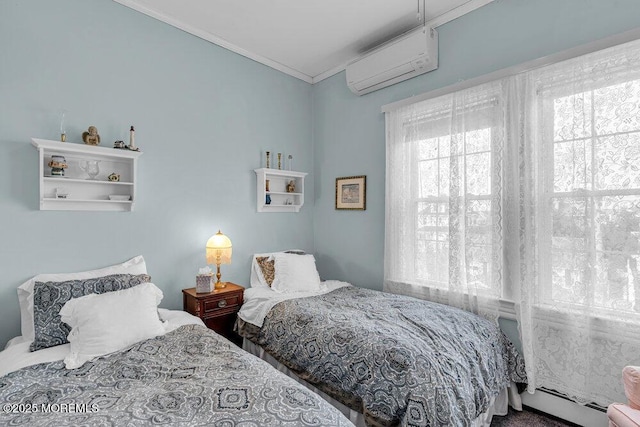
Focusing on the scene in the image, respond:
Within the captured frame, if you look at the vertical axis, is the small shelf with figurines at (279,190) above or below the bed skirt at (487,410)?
above

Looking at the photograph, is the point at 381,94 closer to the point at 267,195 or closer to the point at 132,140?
the point at 267,195

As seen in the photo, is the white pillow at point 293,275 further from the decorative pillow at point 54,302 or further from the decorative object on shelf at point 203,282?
the decorative pillow at point 54,302

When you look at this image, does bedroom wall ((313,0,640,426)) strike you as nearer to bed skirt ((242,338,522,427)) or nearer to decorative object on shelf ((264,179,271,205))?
bed skirt ((242,338,522,427))

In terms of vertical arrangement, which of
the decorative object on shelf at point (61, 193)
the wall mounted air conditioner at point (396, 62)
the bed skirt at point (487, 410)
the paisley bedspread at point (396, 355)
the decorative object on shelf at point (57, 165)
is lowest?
the bed skirt at point (487, 410)

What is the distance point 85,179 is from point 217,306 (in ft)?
4.38

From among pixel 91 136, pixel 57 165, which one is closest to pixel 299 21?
pixel 91 136

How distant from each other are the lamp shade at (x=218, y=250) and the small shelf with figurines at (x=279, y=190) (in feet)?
1.97

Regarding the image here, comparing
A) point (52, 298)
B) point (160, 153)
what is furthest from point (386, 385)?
point (160, 153)

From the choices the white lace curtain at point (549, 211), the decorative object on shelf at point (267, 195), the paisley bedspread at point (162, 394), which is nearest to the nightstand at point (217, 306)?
the paisley bedspread at point (162, 394)

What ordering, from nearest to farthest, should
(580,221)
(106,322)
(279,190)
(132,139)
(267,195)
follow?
(106,322), (580,221), (132,139), (267,195), (279,190)

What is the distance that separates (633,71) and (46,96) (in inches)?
140

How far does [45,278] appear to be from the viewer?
1.96m

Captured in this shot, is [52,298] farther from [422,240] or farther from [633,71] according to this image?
[633,71]

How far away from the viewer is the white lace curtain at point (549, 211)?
1759mm
